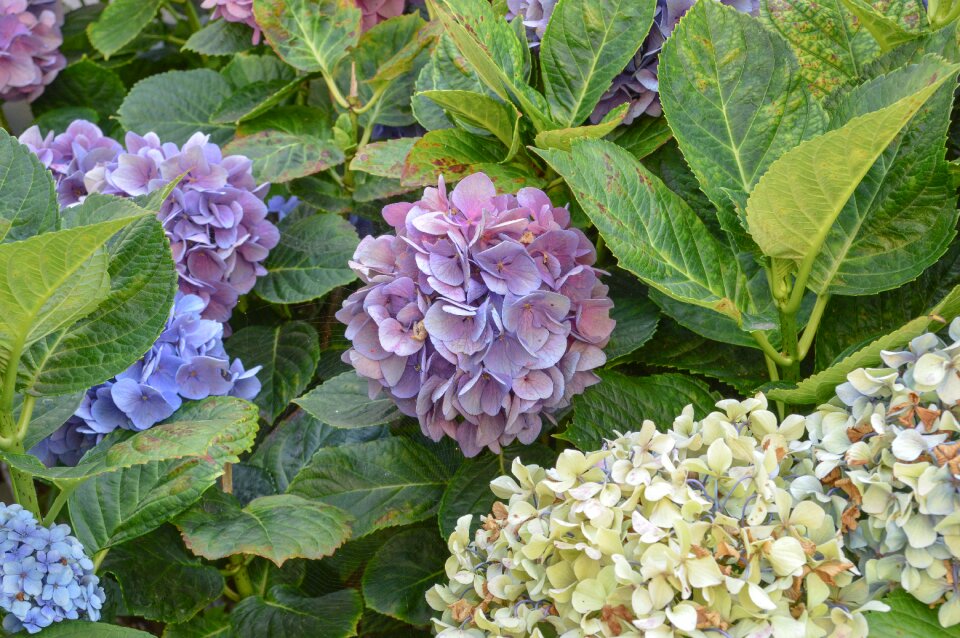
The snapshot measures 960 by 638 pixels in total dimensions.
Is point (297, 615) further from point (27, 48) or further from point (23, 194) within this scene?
point (27, 48)

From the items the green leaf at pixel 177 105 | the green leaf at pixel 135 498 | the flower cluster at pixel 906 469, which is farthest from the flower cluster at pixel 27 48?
the flower cluster at pixel 906 469

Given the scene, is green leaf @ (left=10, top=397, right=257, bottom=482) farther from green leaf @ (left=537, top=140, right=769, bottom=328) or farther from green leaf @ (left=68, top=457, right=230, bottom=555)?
green leaf @ (left=537, top=140, right=769, bottom=328)

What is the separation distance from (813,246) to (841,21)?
258mm

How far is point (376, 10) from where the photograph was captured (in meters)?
1.31

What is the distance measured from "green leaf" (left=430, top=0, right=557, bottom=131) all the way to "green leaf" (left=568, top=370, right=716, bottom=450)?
0.24 meters

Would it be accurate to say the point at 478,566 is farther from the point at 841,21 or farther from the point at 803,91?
the point at 841,21

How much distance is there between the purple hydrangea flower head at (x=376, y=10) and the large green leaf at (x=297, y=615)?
72 centimetres

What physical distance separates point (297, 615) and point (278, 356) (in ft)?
1.00

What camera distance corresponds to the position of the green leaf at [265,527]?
0.85m

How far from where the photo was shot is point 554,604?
0.66m

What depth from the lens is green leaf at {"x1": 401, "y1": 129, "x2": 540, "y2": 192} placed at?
0.93m

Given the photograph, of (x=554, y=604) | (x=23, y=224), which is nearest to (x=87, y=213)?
(x=23, y=224)

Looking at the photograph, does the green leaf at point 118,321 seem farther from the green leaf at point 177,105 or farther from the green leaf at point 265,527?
the green leaf at point 177,105

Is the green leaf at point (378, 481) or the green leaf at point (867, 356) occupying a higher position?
the green leaf at point (867, 356)
